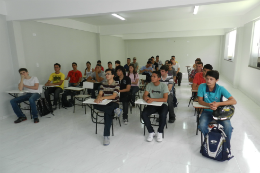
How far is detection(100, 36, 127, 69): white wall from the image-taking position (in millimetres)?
9547

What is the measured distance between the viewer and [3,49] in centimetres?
441

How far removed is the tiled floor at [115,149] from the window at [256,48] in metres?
2.33

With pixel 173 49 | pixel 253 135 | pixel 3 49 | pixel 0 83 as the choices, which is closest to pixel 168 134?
pixel 253 135

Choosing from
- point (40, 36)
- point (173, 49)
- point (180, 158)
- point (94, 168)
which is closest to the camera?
point (94, 168)

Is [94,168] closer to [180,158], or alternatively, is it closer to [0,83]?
[180,158]

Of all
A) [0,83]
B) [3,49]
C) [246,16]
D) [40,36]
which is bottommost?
[0,83]

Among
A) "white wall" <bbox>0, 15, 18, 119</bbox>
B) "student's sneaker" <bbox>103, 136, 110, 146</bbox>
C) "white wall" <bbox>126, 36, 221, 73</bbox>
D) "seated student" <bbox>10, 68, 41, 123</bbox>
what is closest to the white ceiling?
"white wall" <bbox>0, 15, 18, 119</bbox>

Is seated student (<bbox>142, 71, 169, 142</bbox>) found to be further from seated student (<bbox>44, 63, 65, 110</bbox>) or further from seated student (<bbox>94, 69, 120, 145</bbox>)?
seated student (<bbox>44, 63, 65, 110</bbox>)

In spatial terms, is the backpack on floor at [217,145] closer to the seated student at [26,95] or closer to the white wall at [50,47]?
the seated student at [26,95]

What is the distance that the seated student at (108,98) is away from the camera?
10.5 ft

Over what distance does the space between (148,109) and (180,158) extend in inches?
40.7

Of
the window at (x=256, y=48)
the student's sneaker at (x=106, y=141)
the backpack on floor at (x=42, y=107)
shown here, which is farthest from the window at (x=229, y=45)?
the backpack on floor at (x=42, y=107)

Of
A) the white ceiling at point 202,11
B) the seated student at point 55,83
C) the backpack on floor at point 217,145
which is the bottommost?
the backpack on floor at point 217,145

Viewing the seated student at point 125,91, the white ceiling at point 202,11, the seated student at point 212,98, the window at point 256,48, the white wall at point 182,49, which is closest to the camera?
the seated student at point 212,98
